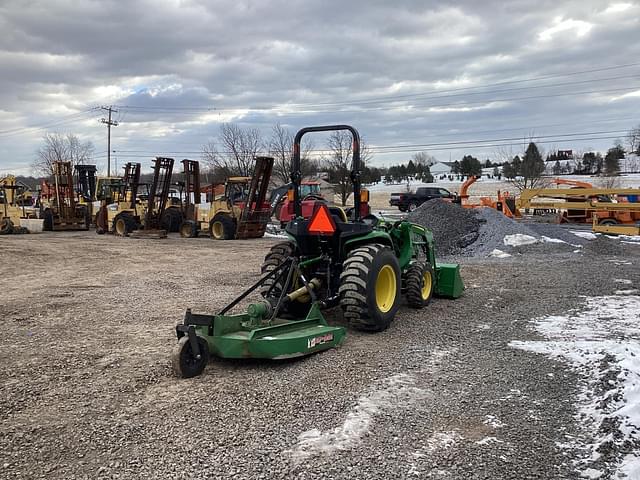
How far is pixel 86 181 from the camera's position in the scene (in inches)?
1051

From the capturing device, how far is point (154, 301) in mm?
8453

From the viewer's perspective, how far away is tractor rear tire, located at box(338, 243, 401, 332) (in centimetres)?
591

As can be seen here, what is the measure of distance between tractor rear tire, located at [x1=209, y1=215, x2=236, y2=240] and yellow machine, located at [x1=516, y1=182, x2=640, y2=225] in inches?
501

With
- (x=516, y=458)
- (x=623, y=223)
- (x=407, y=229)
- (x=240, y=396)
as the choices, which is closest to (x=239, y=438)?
(x=240, y=396)

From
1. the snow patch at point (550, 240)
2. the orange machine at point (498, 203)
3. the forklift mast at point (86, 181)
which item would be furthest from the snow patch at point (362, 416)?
the forklift mast at point (86, 181)

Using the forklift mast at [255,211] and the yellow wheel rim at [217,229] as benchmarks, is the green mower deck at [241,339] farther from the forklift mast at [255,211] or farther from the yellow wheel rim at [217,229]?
the yellow wheel rim at [217,229]

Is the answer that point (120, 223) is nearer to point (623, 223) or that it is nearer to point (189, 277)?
point (189, 277)

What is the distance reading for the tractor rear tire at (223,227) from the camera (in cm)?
1948

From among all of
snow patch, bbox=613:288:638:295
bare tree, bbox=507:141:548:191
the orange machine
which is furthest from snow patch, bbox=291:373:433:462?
bare tree, bbox=507:141:548:191

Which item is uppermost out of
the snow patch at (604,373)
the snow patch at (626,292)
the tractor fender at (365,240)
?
the tractor fender at (365,240)

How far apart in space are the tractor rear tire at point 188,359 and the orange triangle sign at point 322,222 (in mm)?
2014

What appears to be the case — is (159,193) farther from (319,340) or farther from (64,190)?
(319,340)

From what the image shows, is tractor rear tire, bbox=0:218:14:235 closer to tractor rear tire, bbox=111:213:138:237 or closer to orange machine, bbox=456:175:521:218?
tractor rear tire, bbox=111:213:138:237

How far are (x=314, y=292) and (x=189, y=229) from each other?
14707 mm
